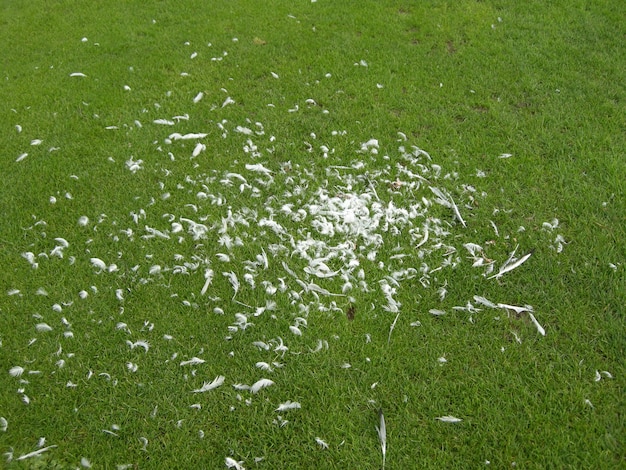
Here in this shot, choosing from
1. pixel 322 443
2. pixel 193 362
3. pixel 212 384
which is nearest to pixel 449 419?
pixel 322 443

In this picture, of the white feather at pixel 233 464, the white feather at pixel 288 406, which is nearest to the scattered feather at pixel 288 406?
the white feather at pixel 288 406

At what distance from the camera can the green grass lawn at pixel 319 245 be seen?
2.54m

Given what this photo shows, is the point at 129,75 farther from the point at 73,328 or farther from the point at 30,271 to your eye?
the point at 73,328

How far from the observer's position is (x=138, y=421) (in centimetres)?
258

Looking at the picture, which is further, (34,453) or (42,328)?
(42,328)

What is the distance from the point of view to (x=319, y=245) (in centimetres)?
332

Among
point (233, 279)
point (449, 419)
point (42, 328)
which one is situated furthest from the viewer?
point (233, 279)

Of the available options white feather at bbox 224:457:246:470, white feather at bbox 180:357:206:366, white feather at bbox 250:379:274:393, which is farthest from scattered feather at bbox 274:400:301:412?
white feather at bbox 180:357:206:366

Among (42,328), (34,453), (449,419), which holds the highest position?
(449,419)

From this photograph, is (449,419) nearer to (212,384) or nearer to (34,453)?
(212,384)

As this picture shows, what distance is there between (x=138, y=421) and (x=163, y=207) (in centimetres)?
159

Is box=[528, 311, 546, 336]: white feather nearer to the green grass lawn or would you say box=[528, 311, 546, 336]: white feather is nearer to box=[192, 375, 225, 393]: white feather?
the green grass lawn

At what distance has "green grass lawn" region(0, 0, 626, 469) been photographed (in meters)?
2.54

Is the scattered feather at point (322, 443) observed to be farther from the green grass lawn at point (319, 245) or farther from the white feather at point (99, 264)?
the white feather at point (99, 264)
